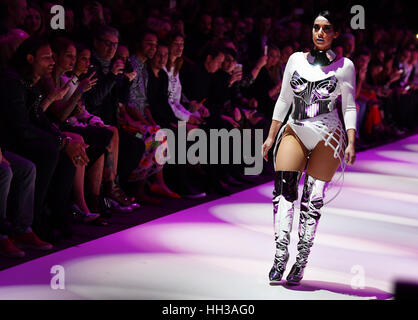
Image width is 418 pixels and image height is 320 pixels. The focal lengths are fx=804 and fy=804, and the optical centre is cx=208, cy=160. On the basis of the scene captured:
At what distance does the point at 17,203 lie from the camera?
418 cm

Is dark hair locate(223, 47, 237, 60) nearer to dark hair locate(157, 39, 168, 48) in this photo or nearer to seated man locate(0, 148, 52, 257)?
dark hair locate(157, 39, 168, 48)

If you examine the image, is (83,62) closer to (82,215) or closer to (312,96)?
(82,215)

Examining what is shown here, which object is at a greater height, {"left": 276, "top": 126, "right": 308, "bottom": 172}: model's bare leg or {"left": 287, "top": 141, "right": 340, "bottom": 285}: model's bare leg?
{"left": 276, "top": 126, "right": 308, "bottom": 172}: model's bare leg

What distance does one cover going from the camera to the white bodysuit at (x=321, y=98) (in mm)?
3668

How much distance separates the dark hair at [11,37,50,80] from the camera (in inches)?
169

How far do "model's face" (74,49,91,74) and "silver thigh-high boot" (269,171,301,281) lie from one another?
66.3 inches

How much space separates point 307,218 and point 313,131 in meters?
0.41

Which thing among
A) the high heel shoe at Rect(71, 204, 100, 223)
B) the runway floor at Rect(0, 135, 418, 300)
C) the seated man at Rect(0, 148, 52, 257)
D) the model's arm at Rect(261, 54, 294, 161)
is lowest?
the runway floor at Rect(0, 135, 418, 300)

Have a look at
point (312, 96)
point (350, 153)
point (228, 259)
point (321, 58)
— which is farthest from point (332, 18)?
point (228, 259)

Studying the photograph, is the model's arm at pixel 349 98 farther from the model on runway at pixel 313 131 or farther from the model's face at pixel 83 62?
the model's face at pixel 83 62

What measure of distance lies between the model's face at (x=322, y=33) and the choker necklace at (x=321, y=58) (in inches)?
0.9

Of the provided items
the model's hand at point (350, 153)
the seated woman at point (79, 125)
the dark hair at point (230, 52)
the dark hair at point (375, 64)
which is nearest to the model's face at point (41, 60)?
the seated woman at point (79, 125)

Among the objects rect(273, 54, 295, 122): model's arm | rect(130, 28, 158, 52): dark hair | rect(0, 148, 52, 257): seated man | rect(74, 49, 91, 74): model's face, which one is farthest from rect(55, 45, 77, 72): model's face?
rect(273, 54, 295, 122): model's arm

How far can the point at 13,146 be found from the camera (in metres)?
4.32
